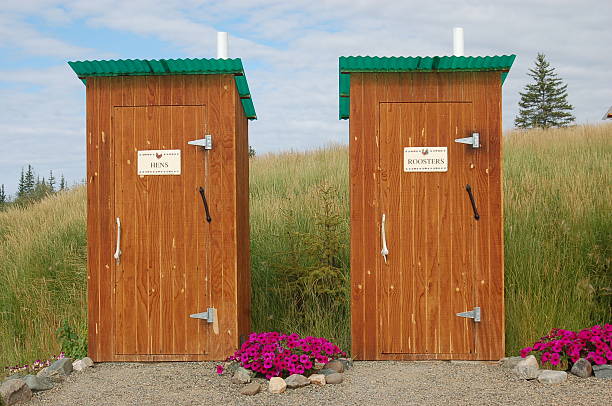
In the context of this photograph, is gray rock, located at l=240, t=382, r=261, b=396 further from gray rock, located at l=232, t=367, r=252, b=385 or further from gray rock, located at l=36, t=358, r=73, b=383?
gray rock, located at l=36, t=358, r=73, b=383

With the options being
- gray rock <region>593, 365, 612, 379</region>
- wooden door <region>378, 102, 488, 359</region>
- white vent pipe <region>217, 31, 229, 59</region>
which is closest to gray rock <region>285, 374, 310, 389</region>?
wooden door <region>378, 102, 488, 359</region>

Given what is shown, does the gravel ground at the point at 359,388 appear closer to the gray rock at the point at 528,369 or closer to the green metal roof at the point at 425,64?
Answer: the gray rock at the point at 528,369

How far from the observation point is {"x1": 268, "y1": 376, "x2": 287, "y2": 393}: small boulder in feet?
15.2

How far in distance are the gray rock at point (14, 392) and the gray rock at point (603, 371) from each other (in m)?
4.46

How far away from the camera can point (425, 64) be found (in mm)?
5410

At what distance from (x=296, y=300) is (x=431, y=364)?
7.38 ft

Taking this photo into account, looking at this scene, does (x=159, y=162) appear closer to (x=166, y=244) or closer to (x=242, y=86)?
(x=166, y=244)

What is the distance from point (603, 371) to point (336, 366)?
213 centimetres

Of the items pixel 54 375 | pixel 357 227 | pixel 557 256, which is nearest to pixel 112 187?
pixel 54 375

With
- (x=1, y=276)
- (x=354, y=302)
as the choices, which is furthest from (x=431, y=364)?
(x=1, y=276)

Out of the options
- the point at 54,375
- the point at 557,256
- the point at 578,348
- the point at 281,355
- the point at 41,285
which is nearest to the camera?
the point at 281,355

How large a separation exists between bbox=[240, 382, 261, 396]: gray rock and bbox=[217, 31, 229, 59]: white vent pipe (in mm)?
2998

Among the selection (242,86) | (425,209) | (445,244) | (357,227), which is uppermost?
(242,86)

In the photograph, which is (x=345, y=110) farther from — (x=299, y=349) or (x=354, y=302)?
(x=299, y=349)
